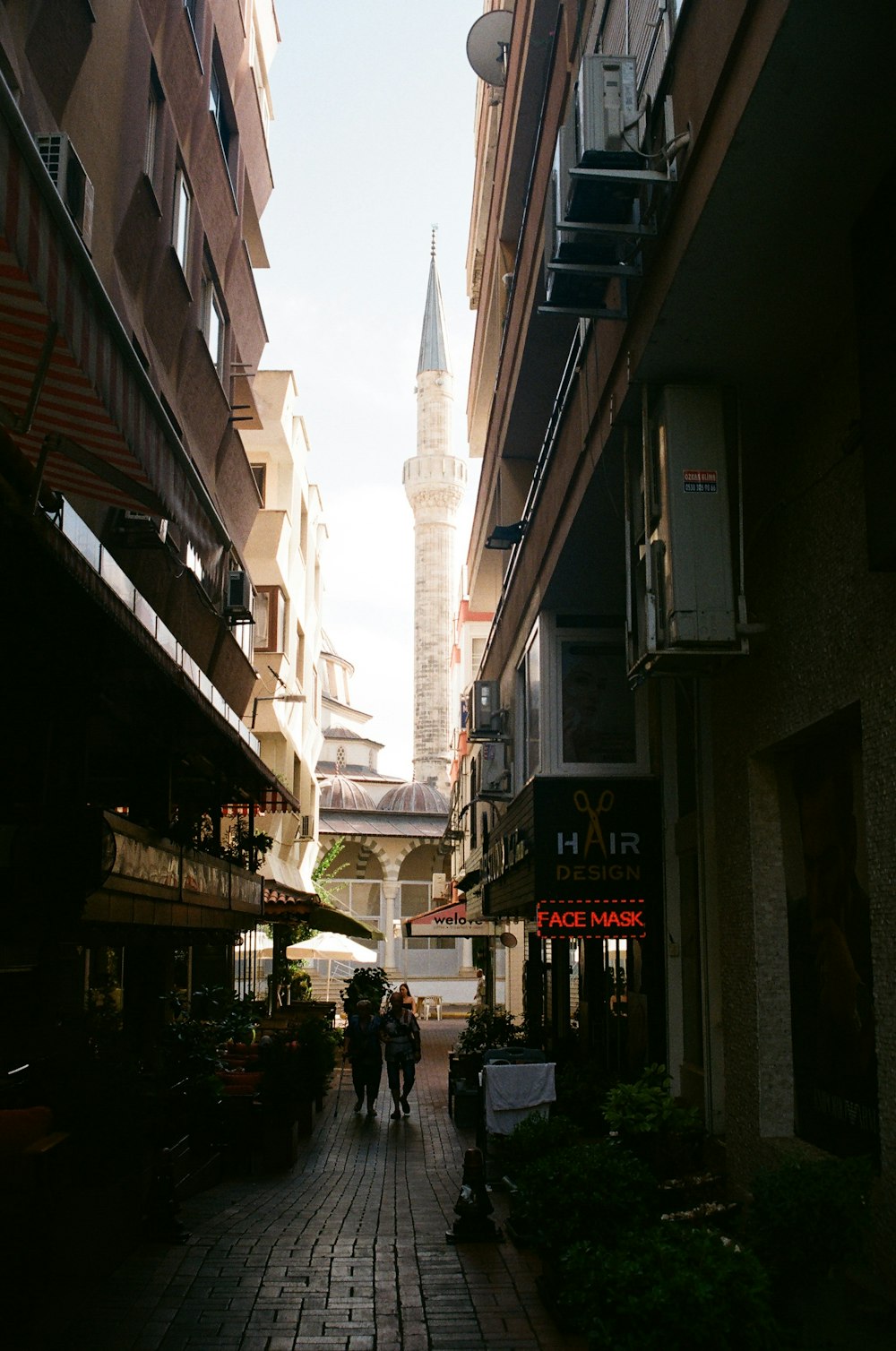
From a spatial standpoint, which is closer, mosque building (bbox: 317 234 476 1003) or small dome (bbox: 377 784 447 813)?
mosque building (bbox: 317 234 476 1003)

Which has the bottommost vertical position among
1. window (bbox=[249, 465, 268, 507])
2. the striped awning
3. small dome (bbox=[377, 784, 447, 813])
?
the striped awning

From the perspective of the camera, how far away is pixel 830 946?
25.5ft

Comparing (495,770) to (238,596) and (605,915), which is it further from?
(605,915)

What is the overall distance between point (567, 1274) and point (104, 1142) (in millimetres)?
3486

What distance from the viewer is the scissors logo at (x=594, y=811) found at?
12.5m

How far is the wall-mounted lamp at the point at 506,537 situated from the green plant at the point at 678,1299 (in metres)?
10.9

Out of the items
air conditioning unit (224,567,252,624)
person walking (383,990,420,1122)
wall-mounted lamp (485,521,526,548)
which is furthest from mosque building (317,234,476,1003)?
wall-mounted lamp (485,521,526,548)

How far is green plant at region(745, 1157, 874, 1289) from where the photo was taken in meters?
5.73

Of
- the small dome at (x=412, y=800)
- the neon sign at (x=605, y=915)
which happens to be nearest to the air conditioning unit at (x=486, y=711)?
the neon sign at (x=605, y=915)

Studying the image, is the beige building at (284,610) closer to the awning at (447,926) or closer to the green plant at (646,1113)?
the awning at (447,926)

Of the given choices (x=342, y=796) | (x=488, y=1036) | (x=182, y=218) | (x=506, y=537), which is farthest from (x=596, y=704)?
(x=342, y=796)

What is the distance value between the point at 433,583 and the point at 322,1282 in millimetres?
64368

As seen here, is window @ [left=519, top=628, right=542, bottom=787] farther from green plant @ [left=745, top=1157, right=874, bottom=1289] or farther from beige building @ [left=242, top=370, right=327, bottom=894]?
beige building @ [left=242, top=370, right=327, bottom=894]

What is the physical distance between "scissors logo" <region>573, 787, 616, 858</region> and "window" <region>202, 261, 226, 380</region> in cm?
807
